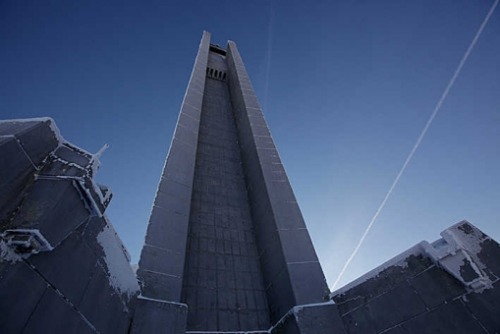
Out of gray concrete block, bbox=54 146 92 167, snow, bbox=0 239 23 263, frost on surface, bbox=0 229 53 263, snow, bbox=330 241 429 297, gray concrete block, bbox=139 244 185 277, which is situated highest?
gray concrete block, bbox=139 244 185 277

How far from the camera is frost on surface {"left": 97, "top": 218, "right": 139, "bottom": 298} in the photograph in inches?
131

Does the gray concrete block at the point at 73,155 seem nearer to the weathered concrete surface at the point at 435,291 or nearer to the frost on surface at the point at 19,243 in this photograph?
the frost on surface at the point at 19,243

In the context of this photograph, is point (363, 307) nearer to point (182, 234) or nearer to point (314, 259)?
point (314, 259)

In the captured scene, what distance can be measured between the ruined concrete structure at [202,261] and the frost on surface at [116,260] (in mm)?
26

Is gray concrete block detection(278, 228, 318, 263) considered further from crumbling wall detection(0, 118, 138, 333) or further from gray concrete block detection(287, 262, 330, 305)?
crumbling wall detection(0, 118, 138, 333)

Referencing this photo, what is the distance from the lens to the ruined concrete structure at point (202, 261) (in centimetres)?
226

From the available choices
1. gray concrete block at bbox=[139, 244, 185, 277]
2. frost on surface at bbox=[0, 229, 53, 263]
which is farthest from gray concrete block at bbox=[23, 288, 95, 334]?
gray concrete block at bbox=[139, 244, 185, 277]

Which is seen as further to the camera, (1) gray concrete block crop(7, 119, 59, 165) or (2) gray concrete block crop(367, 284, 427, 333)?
(2) gray concrete block crop(367, 284, 427, 333)

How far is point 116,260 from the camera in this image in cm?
362

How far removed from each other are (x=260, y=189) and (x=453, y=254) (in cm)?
581

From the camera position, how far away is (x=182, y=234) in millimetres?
6902

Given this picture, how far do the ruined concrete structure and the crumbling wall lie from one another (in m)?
0.01

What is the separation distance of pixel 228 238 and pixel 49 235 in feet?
22.6

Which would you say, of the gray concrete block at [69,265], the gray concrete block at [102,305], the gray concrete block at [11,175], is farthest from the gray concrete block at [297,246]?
the gray concrete block at [11,175]
